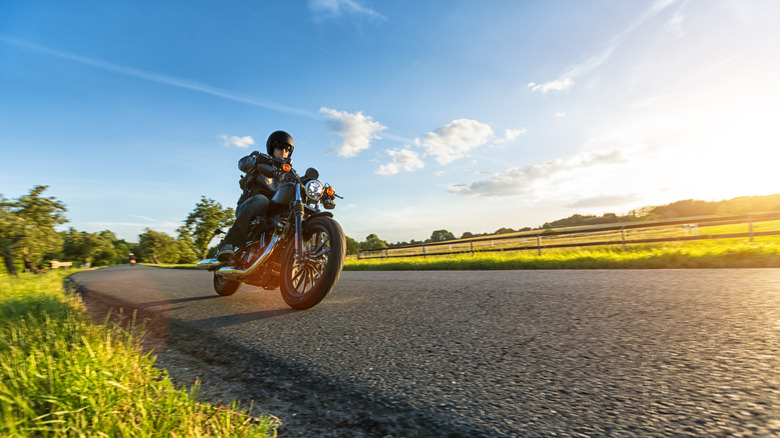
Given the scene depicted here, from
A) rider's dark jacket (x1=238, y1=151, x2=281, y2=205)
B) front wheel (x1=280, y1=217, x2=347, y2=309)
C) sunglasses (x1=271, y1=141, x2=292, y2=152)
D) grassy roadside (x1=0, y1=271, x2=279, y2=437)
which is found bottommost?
grassy roadside (x1=0, y1=271, x2=279, y2=437)

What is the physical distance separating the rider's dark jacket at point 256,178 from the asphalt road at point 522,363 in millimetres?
1796

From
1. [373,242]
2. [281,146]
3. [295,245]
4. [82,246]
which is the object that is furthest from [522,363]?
[82,246]

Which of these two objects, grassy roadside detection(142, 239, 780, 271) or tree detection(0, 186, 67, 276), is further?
tree detection(0, 186, 67, 276)

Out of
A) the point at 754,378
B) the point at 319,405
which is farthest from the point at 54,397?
the point at 754,378

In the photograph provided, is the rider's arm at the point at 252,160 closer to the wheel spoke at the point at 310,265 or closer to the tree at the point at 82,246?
the wheel spoke at the point at 310,265

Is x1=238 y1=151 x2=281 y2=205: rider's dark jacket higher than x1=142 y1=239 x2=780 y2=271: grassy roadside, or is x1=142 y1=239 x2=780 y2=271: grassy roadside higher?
x1=238 y1=151 x2=281 y2=205: rider's dark jacket

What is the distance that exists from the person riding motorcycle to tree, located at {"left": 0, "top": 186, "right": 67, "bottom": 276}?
1420 cm

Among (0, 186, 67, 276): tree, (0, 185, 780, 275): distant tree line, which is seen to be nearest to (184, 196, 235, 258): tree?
(0, 185, 780, 275): distant tree line

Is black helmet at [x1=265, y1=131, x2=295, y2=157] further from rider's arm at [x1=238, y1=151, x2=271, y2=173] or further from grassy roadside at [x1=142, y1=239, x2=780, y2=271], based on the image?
grassy roadside at [x1=142, y1=239, x2=780, y2=271]

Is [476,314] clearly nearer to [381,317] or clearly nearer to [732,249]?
[381,317]

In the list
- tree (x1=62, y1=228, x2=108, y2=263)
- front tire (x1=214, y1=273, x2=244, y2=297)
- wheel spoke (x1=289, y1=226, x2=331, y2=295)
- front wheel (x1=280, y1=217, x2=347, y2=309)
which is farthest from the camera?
tree (x1=62, y1=228, x2=108, y2=263)

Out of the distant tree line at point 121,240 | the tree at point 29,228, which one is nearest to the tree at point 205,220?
the distant tree line at point 121,240

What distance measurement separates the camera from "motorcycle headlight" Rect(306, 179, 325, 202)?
3.92 m

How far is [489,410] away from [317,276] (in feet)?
8.56
